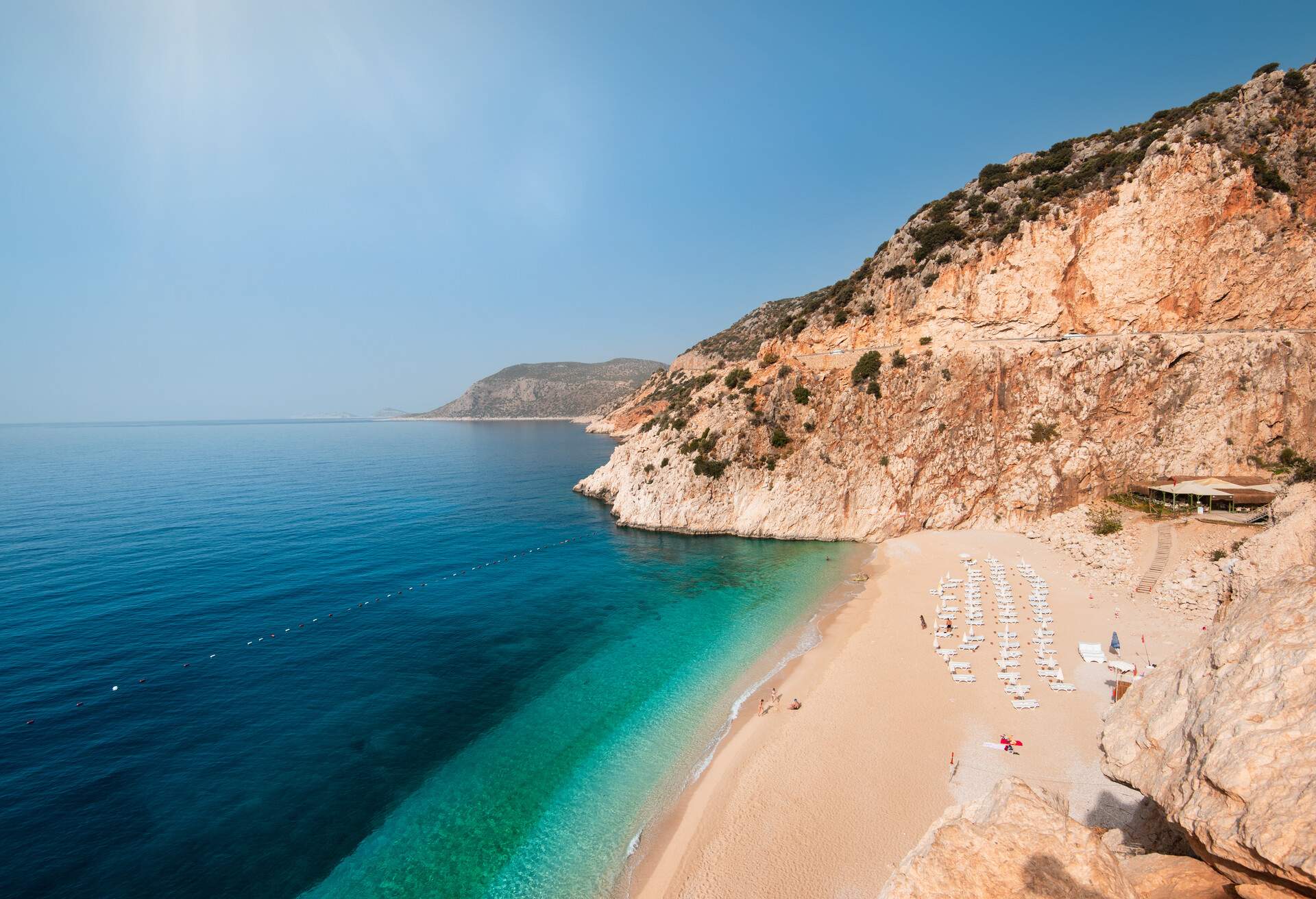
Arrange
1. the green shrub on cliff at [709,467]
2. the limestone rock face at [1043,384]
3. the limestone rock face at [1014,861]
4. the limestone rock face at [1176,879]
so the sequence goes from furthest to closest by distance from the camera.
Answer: the green shrub on cliff at [709,467] → the limestone rock face at [1043,384] → the limestone rock face at [1014,861] → the limestone rock face at [1176,879]

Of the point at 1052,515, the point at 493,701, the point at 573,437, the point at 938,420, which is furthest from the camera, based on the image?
the point at 573,437

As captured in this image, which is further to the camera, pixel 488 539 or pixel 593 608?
pixel 488 539

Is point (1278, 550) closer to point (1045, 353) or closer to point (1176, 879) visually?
point (1176, 879)

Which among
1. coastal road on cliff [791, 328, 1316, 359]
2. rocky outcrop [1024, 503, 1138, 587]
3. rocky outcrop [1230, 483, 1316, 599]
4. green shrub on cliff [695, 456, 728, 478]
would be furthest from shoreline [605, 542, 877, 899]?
coastal road on cliff [791, 328, 1316, 359]

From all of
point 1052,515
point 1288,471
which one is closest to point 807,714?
point 1052,515

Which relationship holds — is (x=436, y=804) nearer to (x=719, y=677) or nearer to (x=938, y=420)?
(x=719, y=677)

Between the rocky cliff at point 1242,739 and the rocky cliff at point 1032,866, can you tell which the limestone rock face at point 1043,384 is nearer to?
the rocky cliff at point 1242,739

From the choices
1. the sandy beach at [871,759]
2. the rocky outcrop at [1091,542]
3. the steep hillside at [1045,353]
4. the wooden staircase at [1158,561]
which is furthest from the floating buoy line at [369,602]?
the wooden staircase at [1158,561]
